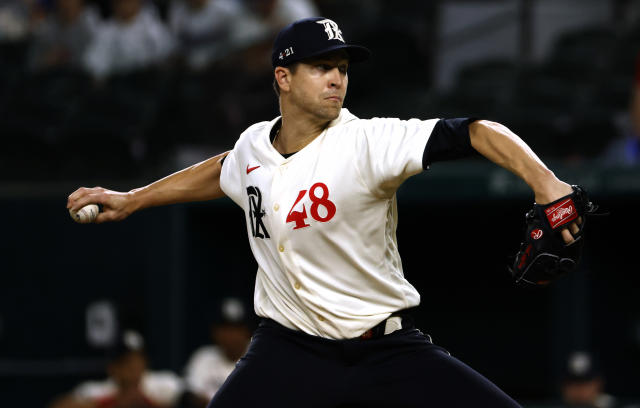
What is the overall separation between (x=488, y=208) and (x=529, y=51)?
1.53 m

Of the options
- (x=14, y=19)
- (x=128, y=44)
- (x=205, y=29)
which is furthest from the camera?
(x=14, y=19)

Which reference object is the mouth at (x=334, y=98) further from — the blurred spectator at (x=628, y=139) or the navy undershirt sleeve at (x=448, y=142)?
the blurred spectator at (x=628, y=139)

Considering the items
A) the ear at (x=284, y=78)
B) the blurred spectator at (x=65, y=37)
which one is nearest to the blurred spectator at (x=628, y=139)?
the ear at (x=284, y=78)

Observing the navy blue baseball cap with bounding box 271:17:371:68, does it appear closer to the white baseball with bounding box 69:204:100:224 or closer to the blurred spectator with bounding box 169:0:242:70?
the white baseball with bounding box 69:204:100:224

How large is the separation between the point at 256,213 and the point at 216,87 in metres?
4.65

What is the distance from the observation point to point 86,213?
3520 millimetres

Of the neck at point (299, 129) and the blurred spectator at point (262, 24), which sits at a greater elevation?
the blurred spectator at point (262, 24)

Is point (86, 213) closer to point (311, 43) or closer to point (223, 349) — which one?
point (311, 43)

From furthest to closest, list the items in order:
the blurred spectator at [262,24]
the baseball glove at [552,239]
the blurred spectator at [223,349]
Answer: the blurred spectator at [262,24], the blurred spectator at [223,349], the baseball glove at [552,239]

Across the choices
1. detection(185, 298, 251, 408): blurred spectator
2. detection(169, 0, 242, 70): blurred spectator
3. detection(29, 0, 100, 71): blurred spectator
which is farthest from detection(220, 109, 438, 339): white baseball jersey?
detection(29, 0, 100, 71): blurred spectator

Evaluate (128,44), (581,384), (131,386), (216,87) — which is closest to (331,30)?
(581,384)

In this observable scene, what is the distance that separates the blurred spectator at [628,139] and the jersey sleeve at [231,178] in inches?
→ 134

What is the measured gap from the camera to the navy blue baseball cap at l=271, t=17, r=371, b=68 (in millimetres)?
3287

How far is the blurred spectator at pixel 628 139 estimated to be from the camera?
6.74 m
